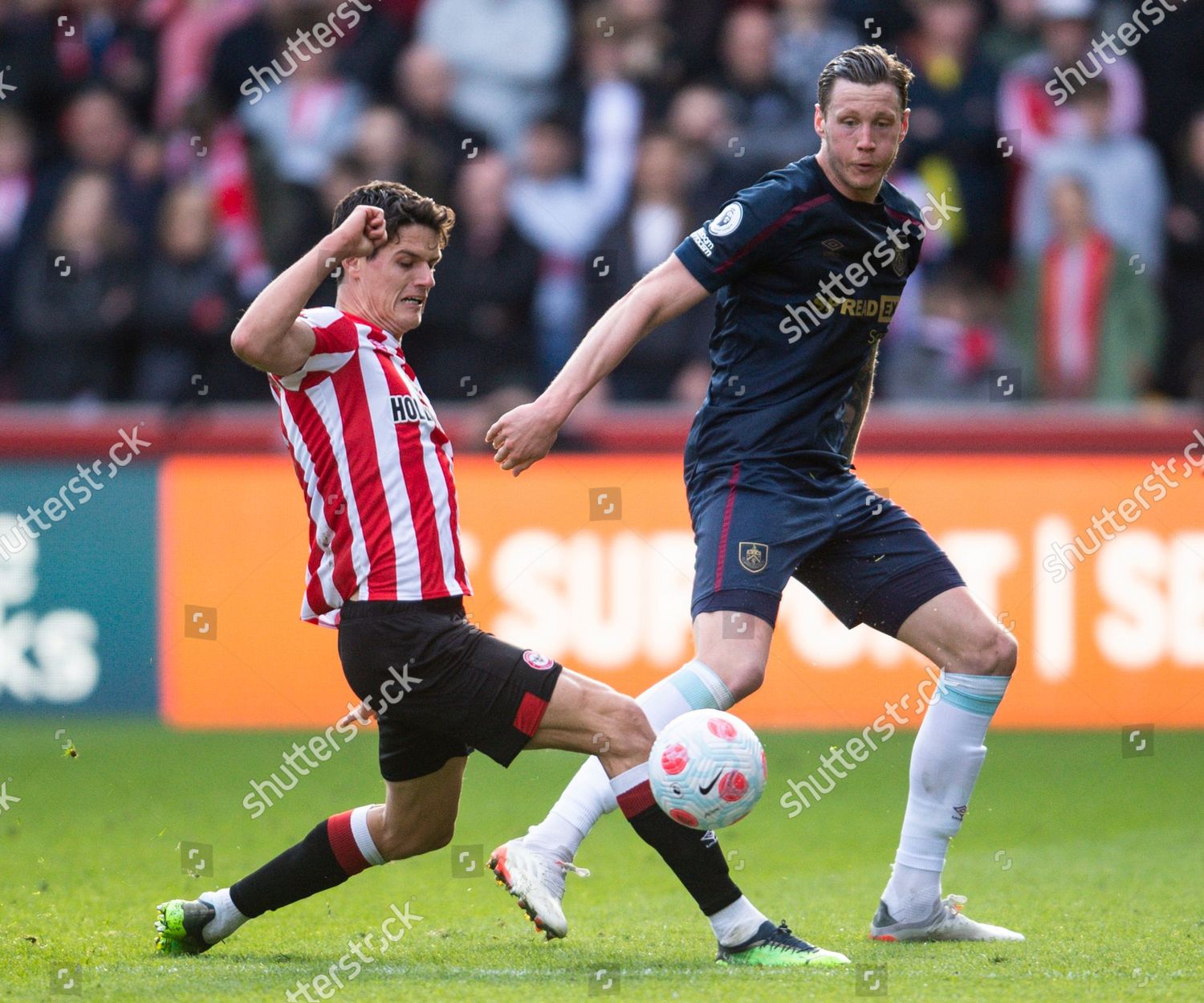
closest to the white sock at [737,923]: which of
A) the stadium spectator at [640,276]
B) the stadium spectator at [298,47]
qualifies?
the stadium spectator at [640,276]

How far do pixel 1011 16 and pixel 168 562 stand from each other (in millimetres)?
6233

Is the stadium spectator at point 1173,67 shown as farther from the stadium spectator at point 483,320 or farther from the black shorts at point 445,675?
the black shorts at point 445,675

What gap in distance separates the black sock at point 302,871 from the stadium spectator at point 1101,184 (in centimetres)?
712

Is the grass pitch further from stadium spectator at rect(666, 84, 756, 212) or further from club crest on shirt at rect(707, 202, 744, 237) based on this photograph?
stadium spectator at rect(666, 84, 756, 212)

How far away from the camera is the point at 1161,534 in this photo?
9219 millimetres

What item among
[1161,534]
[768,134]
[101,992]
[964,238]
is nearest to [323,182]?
[768,134]

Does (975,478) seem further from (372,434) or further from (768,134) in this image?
(372,434)

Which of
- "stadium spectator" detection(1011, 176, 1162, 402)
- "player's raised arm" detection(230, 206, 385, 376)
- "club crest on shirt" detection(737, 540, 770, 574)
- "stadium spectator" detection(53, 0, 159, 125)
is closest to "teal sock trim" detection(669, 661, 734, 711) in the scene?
"club crest on shirt" detection(737, 540, 770, 574)

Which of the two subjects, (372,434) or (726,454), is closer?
A: (372,434)

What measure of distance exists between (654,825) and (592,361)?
3.86 ft

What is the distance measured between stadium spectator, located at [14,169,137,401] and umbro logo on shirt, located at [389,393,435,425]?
6833mm

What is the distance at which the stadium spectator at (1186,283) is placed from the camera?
1075 centimetres

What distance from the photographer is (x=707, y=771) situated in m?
4.34

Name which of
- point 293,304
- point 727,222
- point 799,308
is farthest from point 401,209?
point 799,308
